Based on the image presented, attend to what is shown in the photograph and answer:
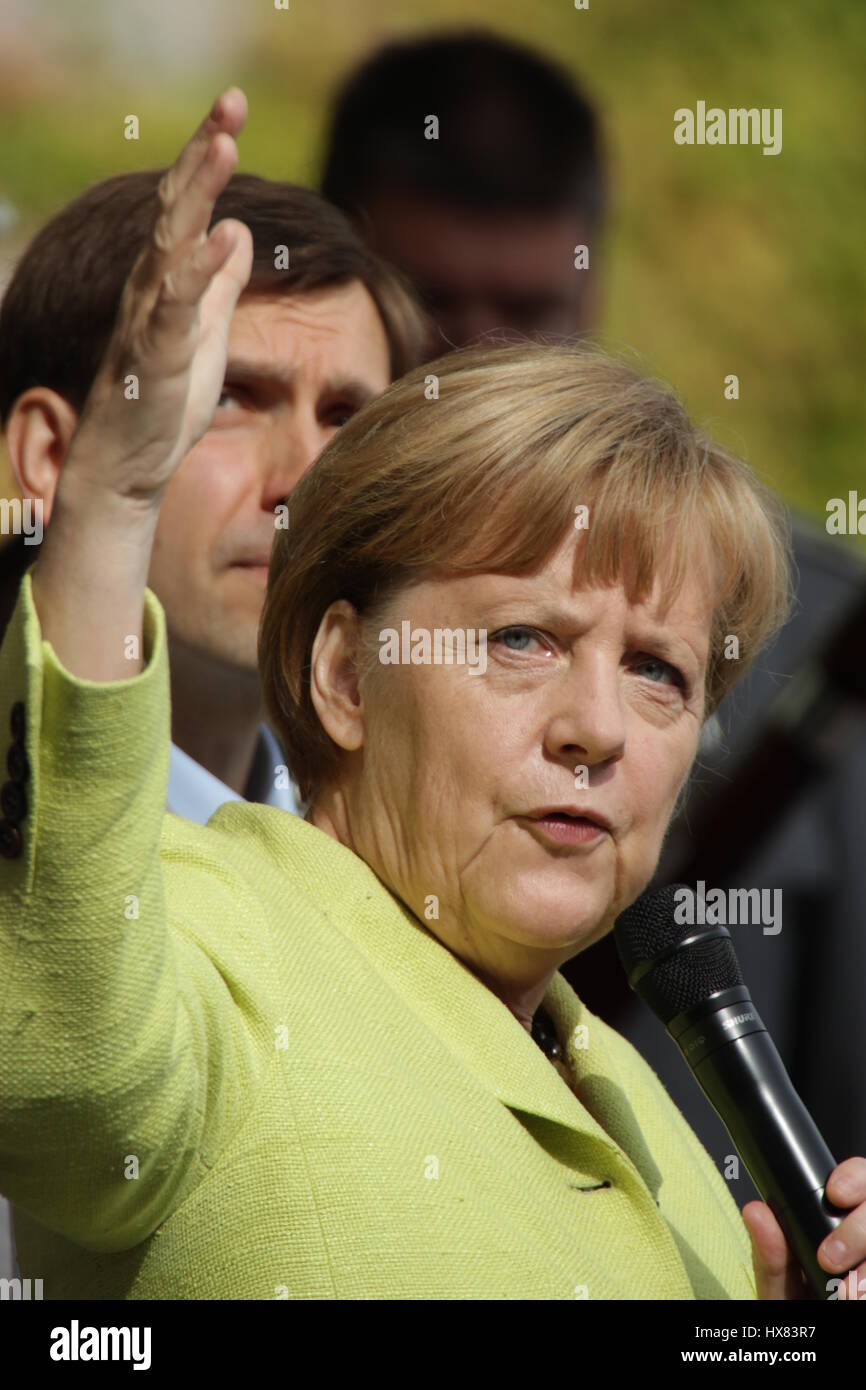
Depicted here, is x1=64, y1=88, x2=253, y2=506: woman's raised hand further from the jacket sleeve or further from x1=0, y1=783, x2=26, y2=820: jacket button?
x1=0, y1=783, x2=26, y2=820: jacket button

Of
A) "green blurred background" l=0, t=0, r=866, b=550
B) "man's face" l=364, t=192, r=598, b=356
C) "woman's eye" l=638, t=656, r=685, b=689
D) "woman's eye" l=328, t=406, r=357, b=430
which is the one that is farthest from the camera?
"green blurred background" l=0, t=0, r=866, b=550

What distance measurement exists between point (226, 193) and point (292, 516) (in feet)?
3.02

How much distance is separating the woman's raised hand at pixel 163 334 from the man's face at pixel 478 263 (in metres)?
2.78

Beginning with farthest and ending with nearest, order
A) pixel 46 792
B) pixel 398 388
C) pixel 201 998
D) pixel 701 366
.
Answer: pixel 701 366 → pixel 398 388 → pixel 201 998 → pixel 46 792

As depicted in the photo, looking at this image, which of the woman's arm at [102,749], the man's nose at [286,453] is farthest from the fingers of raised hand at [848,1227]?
the man's nose at [286,453]

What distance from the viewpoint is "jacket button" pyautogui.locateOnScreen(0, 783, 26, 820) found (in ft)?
4.32

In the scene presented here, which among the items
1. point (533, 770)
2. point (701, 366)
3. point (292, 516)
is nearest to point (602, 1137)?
point (533, 770)

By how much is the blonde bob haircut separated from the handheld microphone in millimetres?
354

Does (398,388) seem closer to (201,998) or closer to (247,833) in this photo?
(247,833)

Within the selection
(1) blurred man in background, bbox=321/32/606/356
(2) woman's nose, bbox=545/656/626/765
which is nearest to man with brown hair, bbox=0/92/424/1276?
(2) woman's nose, bbox=545/656/626/765

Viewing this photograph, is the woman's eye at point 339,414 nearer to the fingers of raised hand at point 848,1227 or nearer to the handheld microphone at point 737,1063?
the handheld microphone at point 737,1063

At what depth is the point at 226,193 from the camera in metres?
2.82

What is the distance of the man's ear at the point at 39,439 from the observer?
8.81 ft

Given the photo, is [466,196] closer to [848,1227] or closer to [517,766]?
[517,766]
